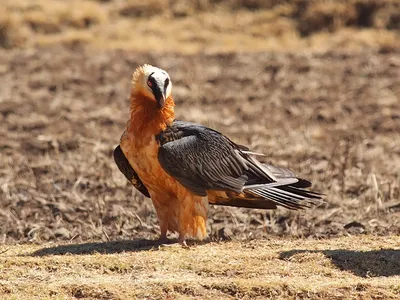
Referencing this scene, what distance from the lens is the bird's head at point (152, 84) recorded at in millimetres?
8750

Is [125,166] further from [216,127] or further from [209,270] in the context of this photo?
[216,127]

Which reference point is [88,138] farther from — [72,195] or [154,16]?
[154,16]

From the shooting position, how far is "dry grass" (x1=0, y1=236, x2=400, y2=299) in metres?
7.28

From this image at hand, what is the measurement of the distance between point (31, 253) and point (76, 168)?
372 cm

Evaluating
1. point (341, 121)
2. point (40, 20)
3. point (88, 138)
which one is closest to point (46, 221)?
point (88, 138)

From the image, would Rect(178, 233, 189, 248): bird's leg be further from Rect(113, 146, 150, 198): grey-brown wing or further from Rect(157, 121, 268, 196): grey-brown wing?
Rect(113, 146, 150, 198): grey-brown wing

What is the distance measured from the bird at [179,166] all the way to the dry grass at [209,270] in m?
0.32

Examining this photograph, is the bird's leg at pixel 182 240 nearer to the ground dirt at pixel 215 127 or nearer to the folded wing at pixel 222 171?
the ground dirt at pixel 215 127

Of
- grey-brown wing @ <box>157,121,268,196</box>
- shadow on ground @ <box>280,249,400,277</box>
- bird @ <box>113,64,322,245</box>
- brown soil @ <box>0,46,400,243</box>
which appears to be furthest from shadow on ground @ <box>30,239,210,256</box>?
shadow on ground @ <box>280,249,400,277</box>

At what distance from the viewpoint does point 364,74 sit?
1742 centimetres

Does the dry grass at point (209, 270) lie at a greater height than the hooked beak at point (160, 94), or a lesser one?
lesser

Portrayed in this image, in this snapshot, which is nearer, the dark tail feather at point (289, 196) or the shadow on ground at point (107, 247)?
the shadow on ground at point (107, 247)

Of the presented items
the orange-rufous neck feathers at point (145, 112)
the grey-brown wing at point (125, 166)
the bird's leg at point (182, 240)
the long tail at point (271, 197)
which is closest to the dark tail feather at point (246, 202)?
the long tail at point (271, 197)

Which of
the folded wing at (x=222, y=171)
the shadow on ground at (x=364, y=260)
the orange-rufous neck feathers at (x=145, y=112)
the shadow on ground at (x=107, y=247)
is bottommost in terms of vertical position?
the shadow on ground at (x=364, y=260)
